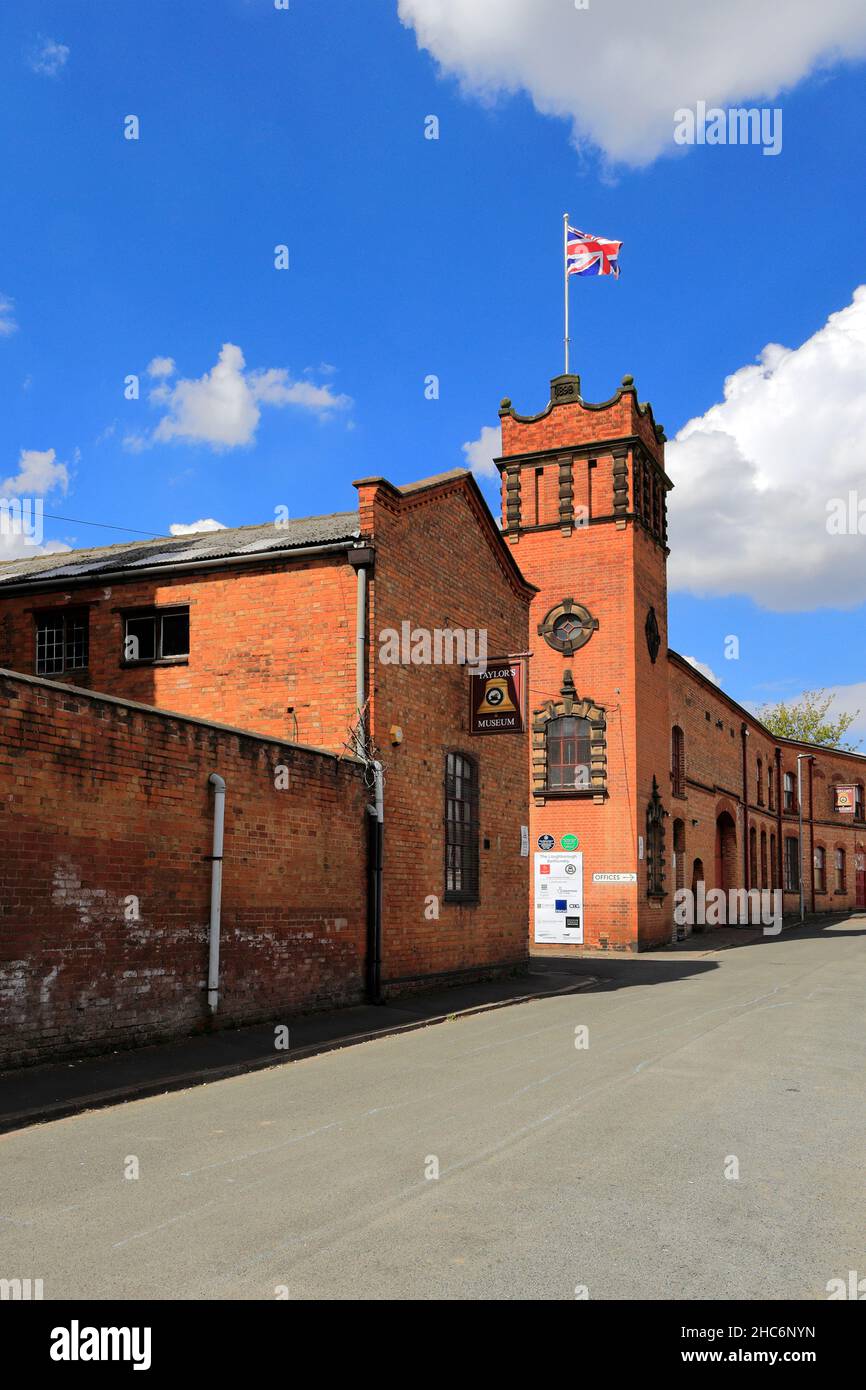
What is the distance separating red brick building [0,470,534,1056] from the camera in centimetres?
1023

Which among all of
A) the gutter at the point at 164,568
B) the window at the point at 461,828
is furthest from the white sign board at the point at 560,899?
the gutter at the point at 164,568

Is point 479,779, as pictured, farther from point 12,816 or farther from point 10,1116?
point 10,1116

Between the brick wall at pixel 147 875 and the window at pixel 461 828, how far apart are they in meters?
3.63

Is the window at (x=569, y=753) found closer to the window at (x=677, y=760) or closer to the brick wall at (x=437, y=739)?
the window at (x=677, y=760)

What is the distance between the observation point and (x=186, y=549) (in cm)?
1911

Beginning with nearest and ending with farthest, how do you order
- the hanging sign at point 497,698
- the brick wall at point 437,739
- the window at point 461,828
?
the brick wall at point 437,739 → the window at point 461,828 → the hanging sign at point 497,698

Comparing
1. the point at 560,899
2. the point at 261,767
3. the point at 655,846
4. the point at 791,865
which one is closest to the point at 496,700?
the point at 261,767

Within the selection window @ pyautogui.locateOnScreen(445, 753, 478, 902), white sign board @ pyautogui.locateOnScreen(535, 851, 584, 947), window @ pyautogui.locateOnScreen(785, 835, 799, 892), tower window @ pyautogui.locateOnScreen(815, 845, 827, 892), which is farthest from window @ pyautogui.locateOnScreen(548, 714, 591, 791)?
tower window @ pyautogui.locateOnScreen(815, 845, 827, 892)

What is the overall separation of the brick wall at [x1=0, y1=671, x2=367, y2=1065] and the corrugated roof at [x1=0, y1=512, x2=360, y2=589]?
427cm

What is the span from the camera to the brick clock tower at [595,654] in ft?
98.8

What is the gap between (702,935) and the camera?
37500mm

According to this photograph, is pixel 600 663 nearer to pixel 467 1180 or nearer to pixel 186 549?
pixel 186 549

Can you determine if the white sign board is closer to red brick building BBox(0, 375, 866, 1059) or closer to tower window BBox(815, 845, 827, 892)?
red brick building BBox(0, 375, 866, 1059)

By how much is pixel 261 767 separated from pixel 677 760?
2429 centimetres
